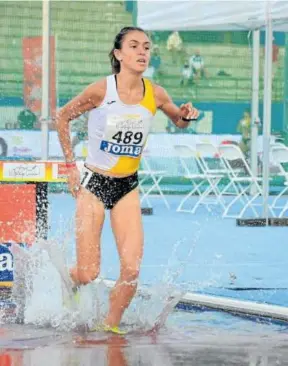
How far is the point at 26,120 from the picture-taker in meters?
22.4

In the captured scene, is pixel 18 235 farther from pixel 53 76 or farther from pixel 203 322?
pixel 53 76

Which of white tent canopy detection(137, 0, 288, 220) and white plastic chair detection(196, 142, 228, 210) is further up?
white tent canopy detection(137, 0, 288, 220)

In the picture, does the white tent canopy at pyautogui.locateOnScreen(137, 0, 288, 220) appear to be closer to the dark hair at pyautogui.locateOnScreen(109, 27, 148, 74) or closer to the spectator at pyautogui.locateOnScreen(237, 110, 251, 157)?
the spectator at pyautogui.locateOnScreen(237, 110, 251, 157)

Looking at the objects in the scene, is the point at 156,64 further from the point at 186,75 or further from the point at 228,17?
the point at 228,17

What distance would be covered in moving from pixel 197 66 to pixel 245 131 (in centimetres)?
158

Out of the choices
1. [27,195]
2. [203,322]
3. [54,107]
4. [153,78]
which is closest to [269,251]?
[27,195]

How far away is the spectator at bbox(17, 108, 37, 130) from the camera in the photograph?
2231 cm

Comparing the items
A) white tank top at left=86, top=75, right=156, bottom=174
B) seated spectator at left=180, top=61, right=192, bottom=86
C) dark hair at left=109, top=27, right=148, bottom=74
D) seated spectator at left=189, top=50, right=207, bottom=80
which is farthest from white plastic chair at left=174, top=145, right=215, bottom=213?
white tank top at left=86, top=75, right=156, bottom=174

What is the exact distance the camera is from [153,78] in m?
24.7

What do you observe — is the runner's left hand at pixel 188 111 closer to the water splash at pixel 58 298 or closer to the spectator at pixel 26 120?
the water splash at pixel 58 298

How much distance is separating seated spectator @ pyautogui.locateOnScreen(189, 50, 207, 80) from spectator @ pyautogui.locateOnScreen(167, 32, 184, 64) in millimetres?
266

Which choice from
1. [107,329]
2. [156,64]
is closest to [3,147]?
[156,64]

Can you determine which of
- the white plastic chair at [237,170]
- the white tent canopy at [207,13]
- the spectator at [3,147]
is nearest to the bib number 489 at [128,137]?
the white tent canopy at [207,13]

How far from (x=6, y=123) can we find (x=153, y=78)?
11.2 ft
